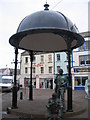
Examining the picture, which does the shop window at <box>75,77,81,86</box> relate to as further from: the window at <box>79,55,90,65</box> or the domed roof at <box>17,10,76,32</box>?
the domed roof at <box>17,10,76,32</box>

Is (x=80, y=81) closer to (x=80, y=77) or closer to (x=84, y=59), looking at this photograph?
(x=80, y=77)

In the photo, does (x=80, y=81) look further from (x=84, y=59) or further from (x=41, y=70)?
(x=41, y=70)

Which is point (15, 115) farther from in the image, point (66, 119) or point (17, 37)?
point (17, 37)

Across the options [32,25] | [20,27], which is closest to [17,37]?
[20,27]

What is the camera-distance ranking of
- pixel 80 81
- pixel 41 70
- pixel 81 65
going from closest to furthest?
pixel 81 65, pixel 80 81, pixel 41 70

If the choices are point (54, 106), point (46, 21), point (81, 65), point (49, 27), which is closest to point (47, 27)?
point (49, 27)

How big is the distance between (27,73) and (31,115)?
39828mm

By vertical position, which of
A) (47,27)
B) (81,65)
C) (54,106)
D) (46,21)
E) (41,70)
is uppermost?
(46,21)

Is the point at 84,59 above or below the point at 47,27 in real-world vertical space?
above

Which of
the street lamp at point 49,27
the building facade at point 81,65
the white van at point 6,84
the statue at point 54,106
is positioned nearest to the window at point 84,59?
the building facade at point 81,65

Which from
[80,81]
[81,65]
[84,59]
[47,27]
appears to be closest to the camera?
[47,27]

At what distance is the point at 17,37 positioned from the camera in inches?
392

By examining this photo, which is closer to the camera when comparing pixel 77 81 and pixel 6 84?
pixel 6 84

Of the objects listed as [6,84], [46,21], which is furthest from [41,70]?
[46,21]
